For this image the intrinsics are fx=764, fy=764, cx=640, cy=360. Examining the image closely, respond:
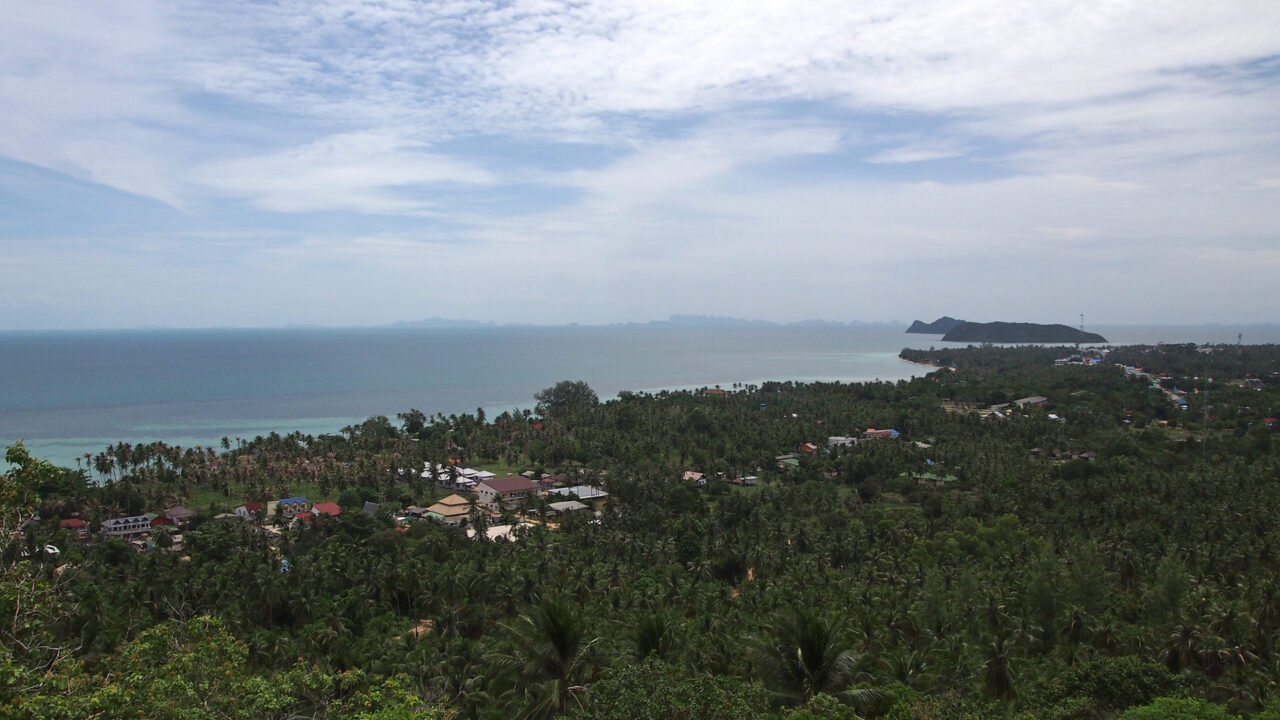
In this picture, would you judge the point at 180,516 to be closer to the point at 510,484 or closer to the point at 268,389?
the point at 510,484

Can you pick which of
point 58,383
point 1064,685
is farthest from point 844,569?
point 58,383

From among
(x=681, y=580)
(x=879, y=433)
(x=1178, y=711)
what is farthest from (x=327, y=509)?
(x=879, y=433)

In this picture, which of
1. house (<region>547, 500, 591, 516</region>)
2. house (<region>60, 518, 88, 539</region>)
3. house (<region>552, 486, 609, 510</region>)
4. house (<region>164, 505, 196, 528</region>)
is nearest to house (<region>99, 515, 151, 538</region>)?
house (<region>60, 518, 88, 539</region>)

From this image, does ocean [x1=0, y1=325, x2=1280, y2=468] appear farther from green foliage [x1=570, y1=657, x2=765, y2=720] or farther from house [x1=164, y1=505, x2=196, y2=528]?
green foliage [x1=570, y1=657, x2=765, y2=720]

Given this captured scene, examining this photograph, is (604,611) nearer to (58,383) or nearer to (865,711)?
(865,711)

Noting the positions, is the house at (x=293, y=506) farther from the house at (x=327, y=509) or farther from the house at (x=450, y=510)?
the house at (x=450, y=510)
